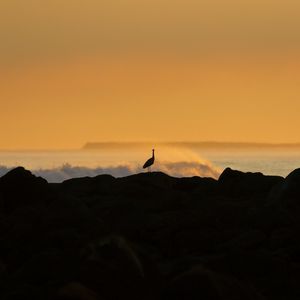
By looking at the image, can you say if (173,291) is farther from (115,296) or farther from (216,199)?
(216,199)

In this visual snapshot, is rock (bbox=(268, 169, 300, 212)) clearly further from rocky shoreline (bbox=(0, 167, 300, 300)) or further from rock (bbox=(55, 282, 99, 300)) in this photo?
rock (bbox=(55, 282, 99, 300))

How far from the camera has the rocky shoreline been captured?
19719 millimetres

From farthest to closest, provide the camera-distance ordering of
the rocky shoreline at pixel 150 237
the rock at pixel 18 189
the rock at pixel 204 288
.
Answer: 1. the rock at pixel 18 189
2. the rocky shoreline at pixel 150 237
3. the rock at pixel 204 288

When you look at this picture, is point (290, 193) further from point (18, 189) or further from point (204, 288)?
point (204, 288)

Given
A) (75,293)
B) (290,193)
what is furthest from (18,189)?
(75,293)

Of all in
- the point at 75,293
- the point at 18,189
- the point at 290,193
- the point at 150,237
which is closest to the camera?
the point at 75,293

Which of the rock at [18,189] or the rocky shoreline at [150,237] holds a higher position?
the rock at [18,189]

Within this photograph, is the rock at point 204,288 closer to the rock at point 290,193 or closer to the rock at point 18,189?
the rock at point 18,189

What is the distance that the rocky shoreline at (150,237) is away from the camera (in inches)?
776

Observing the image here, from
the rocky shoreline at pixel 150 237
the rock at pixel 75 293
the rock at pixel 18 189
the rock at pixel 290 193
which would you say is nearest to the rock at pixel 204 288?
the rocky shoreline at pixel 150 237

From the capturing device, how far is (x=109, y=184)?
1613 inches

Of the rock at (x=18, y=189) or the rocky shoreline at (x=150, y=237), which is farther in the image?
the rock at (x=18, y=189)

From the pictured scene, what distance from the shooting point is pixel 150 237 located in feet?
103

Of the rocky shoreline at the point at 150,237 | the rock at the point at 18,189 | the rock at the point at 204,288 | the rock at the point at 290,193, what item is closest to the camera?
the rock at the point at 204,288
